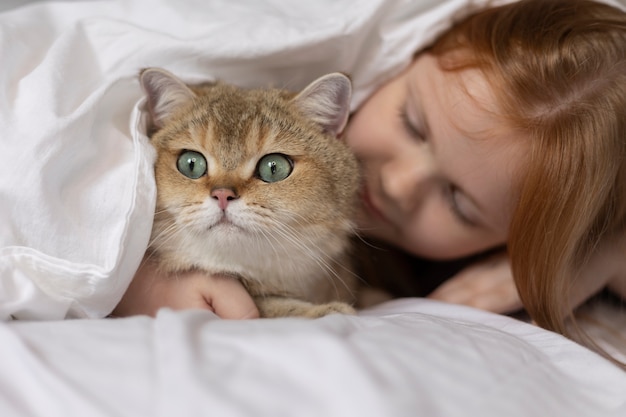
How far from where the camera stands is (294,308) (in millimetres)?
1479

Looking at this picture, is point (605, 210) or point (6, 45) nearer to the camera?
A: point (6, 45)

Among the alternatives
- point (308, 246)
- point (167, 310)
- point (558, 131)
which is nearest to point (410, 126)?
point (558, 131)

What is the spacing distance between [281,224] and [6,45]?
0.86m

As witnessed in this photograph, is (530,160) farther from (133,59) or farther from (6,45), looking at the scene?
(6,45)

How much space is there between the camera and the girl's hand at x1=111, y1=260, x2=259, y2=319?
1.43 meters

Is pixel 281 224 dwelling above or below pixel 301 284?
above

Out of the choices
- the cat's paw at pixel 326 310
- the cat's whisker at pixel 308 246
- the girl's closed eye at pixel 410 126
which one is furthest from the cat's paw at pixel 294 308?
the girl's closed eye at pixel 410 126

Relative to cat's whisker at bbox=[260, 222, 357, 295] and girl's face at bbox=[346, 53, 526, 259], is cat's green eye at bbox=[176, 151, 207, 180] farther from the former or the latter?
girl's face at bbox=[346, 53, 526, 259]

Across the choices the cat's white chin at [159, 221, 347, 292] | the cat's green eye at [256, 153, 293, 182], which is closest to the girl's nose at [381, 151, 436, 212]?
the cat's white chin at [159, 221, 347, 292]

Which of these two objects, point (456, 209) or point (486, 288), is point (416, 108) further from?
point (486, 288)

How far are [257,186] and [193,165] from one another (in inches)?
8.0

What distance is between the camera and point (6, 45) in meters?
1.47

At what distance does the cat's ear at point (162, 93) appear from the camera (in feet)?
4.97

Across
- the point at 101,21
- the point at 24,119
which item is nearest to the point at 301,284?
the point at 24,119
